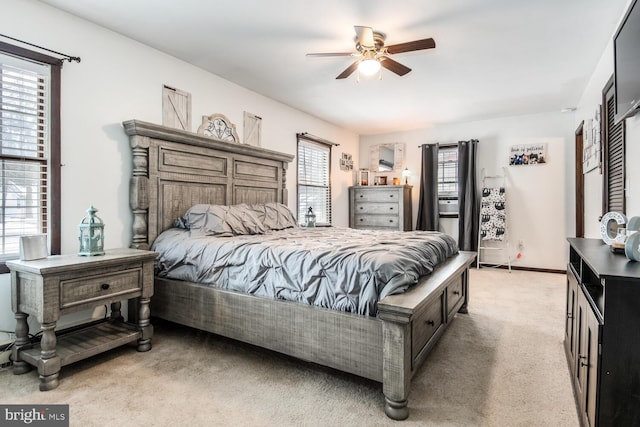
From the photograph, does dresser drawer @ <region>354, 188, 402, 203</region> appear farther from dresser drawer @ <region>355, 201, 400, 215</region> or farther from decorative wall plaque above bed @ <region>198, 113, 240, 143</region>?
decorative wall plaque above bed @ <region>198, 113, 240, 143</region>

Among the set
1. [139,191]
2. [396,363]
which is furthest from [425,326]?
[139,191]

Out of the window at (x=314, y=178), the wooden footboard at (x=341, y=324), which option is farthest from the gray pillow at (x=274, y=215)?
the wooden footboard at (x=341, y=324)

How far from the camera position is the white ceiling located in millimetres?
2490

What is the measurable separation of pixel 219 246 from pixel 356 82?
250 centimetres

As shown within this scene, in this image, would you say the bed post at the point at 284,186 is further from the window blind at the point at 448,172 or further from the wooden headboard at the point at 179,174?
the window blind at the point at 448,172

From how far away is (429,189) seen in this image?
6199 mm

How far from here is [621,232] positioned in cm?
184

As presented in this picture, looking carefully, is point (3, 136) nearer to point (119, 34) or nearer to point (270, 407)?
point (119, 34)

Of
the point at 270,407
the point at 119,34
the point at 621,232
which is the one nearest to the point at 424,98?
the point at 621,232

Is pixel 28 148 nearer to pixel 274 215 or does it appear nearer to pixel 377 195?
pixel 274 215

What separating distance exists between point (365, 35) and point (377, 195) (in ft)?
12.9

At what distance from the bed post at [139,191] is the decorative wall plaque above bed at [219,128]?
2.53 feet

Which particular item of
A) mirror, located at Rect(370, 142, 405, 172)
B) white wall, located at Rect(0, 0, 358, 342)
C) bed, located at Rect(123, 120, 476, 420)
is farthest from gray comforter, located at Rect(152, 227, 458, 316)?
mirror, located at Rect(370, 142, 405, 172)

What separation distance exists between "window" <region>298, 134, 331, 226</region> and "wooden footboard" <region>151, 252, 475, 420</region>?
105 inches
